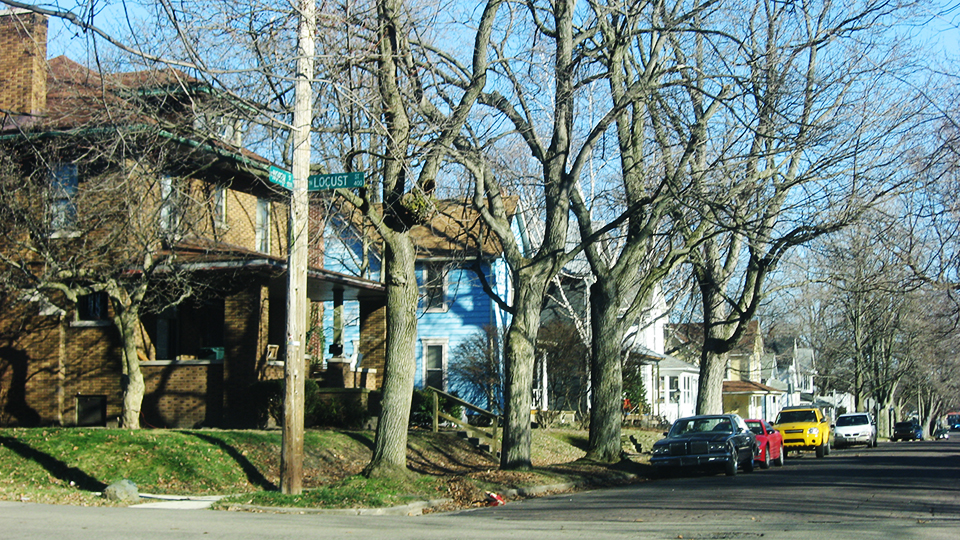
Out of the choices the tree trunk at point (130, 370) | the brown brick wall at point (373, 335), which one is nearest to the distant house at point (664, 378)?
the brown brick wall at point (373, 335)

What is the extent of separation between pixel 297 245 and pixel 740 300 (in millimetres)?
16381

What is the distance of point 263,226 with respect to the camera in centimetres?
2656

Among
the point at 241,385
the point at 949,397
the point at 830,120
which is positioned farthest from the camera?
the point at 949,397

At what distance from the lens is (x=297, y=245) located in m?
13.0

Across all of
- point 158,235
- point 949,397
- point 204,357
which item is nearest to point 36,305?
point 204,357

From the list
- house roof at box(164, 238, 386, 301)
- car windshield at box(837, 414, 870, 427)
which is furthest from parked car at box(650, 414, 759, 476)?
car windshield at box(837, 414, 870, 427)

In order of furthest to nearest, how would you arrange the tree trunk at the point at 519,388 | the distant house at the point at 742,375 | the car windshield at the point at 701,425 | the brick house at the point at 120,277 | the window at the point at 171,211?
the distant house at the point at 742,375 < the car windshield at the point at 701,425 < the window at the point at 171,211 < the brick house at the point at 120,277 < the tree trunk at the point at 519,388

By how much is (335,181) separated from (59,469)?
7249 millimetres

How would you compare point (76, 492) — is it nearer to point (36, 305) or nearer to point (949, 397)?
→ point (36, 305)

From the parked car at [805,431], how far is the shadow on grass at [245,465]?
2055 centimetres

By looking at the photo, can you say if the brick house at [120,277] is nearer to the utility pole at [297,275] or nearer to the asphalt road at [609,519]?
the utility pole at [297,275]

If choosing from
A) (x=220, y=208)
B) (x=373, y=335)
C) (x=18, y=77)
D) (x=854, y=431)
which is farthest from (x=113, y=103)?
(x=854, y=431)

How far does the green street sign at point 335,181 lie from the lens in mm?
12797

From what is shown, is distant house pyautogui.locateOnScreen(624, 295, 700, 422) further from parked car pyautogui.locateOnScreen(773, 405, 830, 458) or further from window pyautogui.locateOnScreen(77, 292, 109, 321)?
window pyautogui.locateOnScreen(77, 292, 109, 321)
